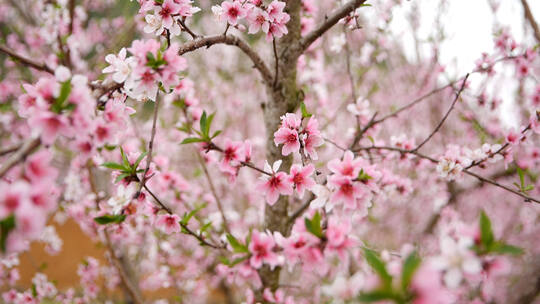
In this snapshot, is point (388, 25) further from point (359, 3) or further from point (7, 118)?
point (7, 118)

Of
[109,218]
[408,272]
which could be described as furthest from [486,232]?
[109,218]

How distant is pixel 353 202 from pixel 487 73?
177 cm

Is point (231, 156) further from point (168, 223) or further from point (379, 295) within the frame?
point (379, 295)

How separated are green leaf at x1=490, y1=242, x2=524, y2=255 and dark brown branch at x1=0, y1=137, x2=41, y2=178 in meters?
1.23

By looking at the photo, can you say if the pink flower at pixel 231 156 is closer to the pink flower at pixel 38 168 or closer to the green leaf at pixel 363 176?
the green leaf at pixel 363 176

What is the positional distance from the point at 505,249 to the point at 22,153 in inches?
49.6

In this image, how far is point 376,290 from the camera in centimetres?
69

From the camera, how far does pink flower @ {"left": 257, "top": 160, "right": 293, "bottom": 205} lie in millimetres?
1235

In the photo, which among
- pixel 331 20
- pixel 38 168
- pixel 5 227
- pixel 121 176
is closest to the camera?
pixel 5 227

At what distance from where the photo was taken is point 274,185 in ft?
4.21

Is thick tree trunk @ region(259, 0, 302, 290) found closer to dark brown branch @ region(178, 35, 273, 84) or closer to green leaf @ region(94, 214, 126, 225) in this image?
dark brown branch @ region(178, 35, 273, 84)

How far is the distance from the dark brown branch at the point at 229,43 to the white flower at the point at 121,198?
570mm

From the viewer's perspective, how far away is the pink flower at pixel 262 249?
1.05 metres

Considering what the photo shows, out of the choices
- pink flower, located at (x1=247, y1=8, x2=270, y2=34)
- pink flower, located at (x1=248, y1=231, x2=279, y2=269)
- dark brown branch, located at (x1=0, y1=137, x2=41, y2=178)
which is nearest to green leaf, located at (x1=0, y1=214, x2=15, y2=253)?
dark brown branch, located at (x1=0, y1=137, x2=41, y2=178)
